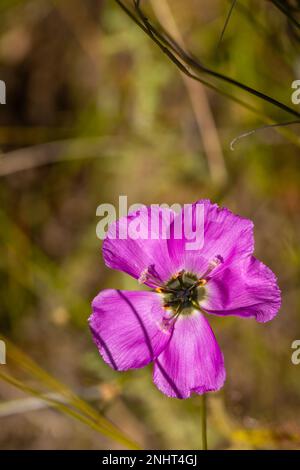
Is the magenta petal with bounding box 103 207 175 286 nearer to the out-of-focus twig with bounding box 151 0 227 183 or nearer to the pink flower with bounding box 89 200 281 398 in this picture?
the pink flower with bounding box 89 200 281 398

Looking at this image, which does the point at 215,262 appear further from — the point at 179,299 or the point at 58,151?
the point at 58,151

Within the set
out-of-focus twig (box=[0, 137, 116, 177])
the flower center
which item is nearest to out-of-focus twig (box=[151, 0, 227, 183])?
out-of-focus twig (box=[0, 137, 116, 177])

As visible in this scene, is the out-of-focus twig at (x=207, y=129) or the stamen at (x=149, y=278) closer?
the stamen at (x=149, y=278)

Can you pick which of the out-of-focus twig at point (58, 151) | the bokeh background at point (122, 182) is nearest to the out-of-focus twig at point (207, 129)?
the bokeh background at point (122, 182)

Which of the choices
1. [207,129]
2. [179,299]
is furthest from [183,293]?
[207,129]

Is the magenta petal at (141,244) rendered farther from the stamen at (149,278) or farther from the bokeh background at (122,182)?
the bokeh background at (122,182)
